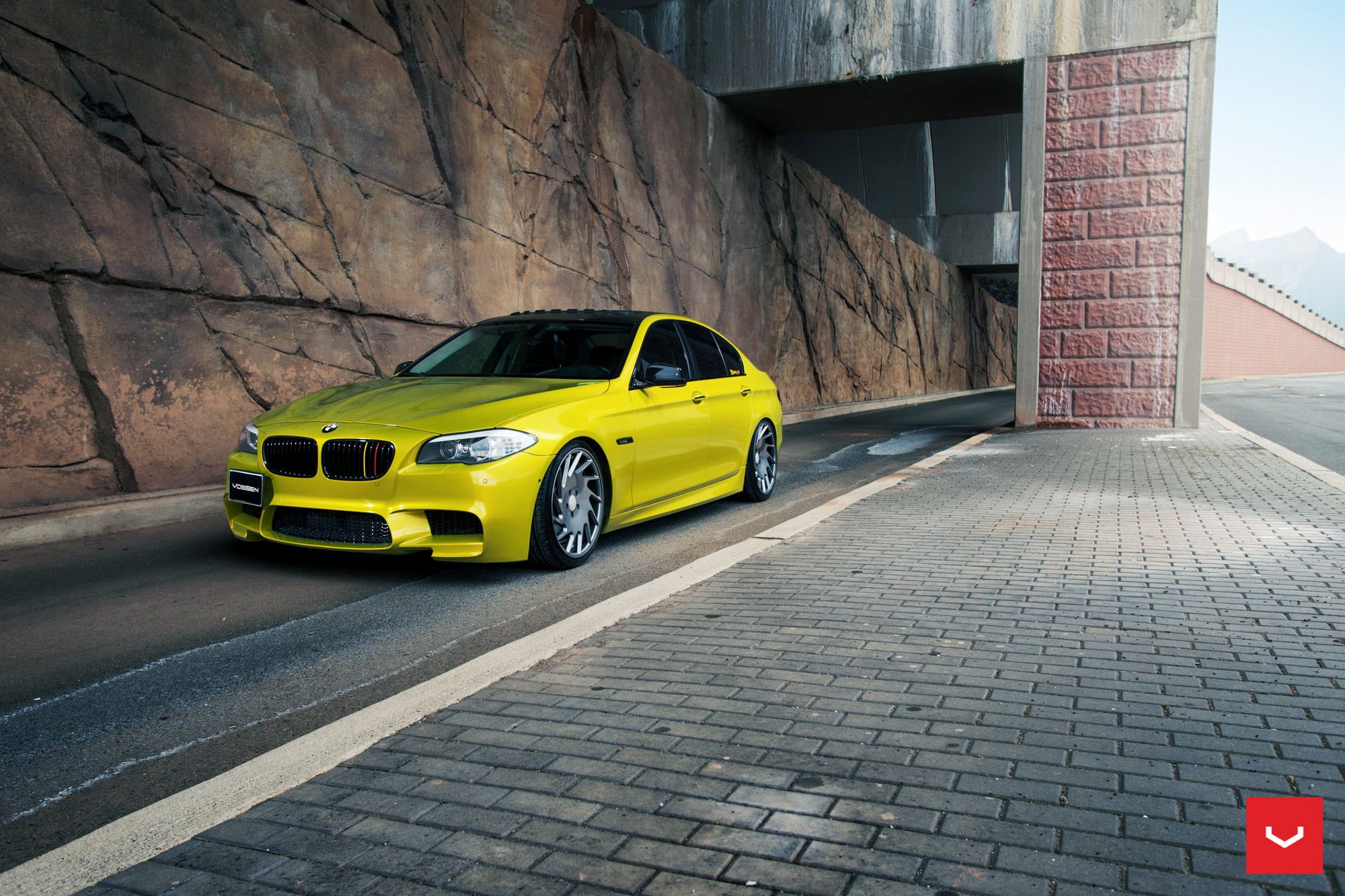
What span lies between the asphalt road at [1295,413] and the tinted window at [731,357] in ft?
20.1

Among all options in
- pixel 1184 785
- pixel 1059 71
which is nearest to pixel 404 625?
pixel 1184 785

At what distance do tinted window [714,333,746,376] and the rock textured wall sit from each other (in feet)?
12.7

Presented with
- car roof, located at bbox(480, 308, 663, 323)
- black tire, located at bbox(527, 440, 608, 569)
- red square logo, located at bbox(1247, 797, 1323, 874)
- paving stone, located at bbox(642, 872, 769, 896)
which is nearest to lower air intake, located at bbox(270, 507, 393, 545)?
black tire, located at bbox(527, 440, 608, 569)

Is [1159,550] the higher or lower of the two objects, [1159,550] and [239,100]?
the lower

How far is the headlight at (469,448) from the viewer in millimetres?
5406

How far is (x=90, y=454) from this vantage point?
24.5 feet

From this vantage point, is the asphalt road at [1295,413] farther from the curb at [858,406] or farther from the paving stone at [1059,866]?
the paving stone at [1059,866]

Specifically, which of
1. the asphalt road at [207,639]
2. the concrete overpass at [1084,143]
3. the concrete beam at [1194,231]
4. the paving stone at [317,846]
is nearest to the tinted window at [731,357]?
the asphalt road at [207,639]

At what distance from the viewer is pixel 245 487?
5.81m

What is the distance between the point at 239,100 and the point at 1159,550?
26.3 feet

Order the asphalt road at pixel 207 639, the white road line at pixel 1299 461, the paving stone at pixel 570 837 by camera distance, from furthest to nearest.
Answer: the white road line at pixel 1299 461 → the asphalt road at pixel 207 639 → the paving stone at pixel 570 837

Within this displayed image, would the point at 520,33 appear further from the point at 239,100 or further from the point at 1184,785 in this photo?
the point at 1184,785

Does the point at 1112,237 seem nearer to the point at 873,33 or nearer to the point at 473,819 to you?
the point at 873,33

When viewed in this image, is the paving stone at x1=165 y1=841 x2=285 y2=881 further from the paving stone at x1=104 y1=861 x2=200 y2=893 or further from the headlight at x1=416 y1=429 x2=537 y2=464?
the headlight at x1=416 y1=429 x2=537 y2=464
